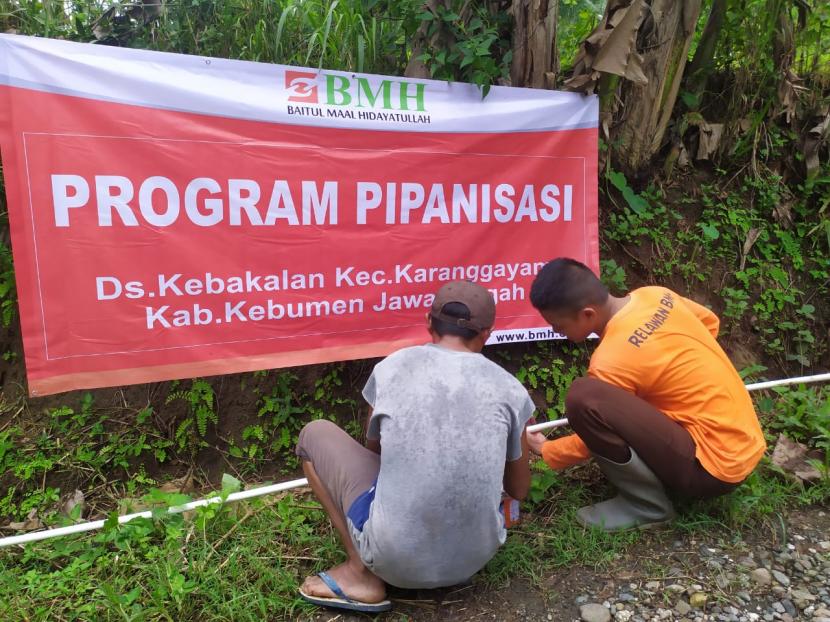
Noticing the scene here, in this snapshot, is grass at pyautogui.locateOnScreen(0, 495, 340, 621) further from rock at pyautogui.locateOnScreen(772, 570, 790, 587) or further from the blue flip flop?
rock at pyautogui.locateOnScreen(772, 570, 790, 587)

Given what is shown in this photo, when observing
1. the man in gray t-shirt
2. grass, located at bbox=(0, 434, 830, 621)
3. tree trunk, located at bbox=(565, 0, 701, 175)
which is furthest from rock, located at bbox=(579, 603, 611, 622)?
tree trunk, located at bbox=(565, 0, 701, 175)

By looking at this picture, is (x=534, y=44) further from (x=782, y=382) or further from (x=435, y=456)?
(x=435, y=456)

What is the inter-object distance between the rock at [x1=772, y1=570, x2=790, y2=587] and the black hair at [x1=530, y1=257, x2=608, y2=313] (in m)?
1.25

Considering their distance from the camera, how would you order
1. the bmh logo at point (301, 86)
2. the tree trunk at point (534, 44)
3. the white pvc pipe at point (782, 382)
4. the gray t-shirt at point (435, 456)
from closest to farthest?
the gray t-shirt at point (435, 456) < the bmh logo at point (301, 86) < the white pvc pipe at point (782, 382) < the tree trunk at point (534, 44)

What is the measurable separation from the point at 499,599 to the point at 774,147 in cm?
399

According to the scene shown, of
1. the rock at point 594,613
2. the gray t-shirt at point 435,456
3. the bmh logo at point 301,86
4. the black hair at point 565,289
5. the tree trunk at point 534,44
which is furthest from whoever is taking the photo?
the tree trunk at point 534,44

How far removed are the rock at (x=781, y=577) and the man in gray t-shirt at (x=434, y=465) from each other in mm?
1152

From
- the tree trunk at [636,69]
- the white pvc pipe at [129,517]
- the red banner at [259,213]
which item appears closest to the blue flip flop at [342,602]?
the white pvc pipe at [129,517]

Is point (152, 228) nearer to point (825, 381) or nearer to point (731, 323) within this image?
point (731, 323)

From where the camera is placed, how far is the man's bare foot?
205 cm

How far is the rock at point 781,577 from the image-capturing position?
7.42 feet

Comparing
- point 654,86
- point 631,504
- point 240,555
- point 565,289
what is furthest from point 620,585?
point 654,86

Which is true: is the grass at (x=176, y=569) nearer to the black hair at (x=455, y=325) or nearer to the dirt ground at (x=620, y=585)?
the dirt ground at (x=620, y=585)

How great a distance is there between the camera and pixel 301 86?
278 centimetres
